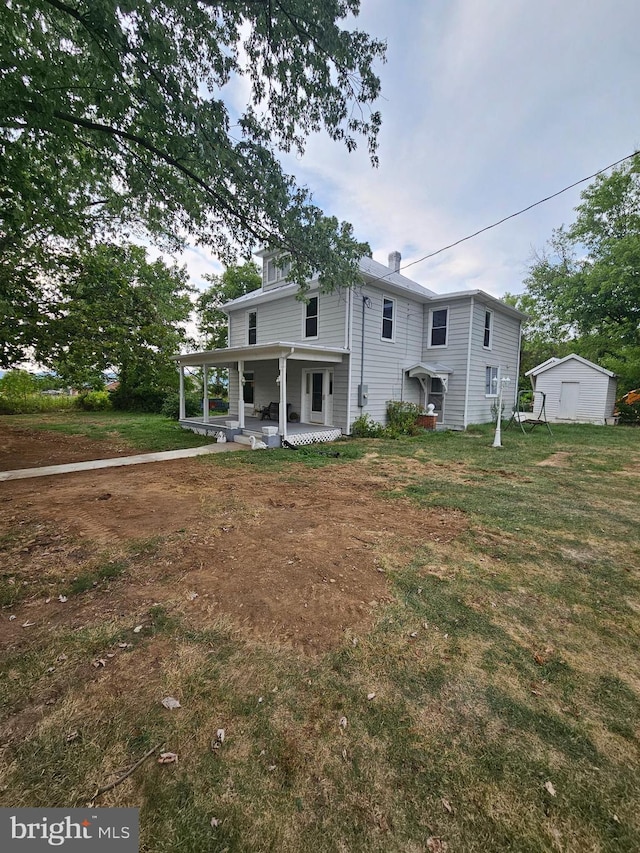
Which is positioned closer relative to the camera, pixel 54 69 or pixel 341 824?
pixel 341 824

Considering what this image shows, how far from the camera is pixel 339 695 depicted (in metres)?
1.89

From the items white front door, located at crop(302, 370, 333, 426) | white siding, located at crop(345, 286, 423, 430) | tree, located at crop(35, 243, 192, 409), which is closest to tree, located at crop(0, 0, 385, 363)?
tree, located at crop(35, 243, 192, 409)

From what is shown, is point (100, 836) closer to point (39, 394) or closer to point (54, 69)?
point (54, 69)

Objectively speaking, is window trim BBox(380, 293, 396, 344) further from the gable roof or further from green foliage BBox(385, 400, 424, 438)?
the gable roof

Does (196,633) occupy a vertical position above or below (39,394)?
below

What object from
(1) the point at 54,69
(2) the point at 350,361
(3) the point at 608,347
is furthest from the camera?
(3) the point at 608,347

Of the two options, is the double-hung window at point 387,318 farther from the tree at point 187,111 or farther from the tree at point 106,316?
the tree at point 106,316

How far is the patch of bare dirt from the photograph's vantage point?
7809 millimetres

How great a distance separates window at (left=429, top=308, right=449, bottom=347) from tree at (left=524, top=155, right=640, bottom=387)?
10435mm

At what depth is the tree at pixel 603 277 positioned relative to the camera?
16781 mm

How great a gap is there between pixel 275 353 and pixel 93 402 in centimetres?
1687

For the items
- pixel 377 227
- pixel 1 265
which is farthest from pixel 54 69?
pixel 377 227

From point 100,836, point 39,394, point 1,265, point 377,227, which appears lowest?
point 100,836

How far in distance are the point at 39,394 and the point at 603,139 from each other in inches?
1060
